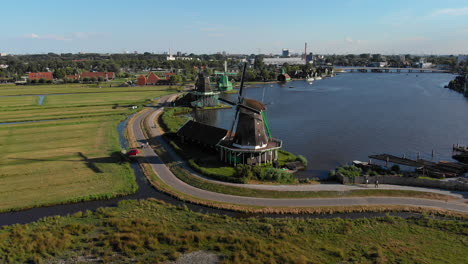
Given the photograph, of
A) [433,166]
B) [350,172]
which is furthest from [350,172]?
[433,166]

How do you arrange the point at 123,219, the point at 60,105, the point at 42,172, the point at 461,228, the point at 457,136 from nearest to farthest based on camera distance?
the point at 461,228, the point at 123,219, the point at 42,172, the point at 457,136, the point at 60,105

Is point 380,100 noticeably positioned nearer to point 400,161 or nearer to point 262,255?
point 400,161

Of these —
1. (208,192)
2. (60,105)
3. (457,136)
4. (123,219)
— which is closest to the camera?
(123,219)

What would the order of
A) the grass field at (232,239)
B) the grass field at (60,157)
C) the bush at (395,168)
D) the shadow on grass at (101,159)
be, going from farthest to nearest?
the shadow on grass at (101,159) < the bush at (395,168) < the grass field at (60,157) < the grass field at (232,239)

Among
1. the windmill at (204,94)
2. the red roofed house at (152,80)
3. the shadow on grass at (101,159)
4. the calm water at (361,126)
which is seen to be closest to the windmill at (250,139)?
the calm water at (361,126)

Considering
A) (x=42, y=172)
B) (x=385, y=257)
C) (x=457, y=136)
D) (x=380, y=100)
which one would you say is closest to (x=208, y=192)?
(x=385, y=257)

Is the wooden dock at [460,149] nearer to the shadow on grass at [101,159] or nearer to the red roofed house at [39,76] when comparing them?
the shadow on grass at [101,159]

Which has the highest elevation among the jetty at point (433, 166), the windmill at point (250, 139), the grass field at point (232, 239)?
the windmill at point (250, 139)

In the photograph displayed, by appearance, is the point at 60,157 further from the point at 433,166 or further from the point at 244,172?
the point at 433,166
